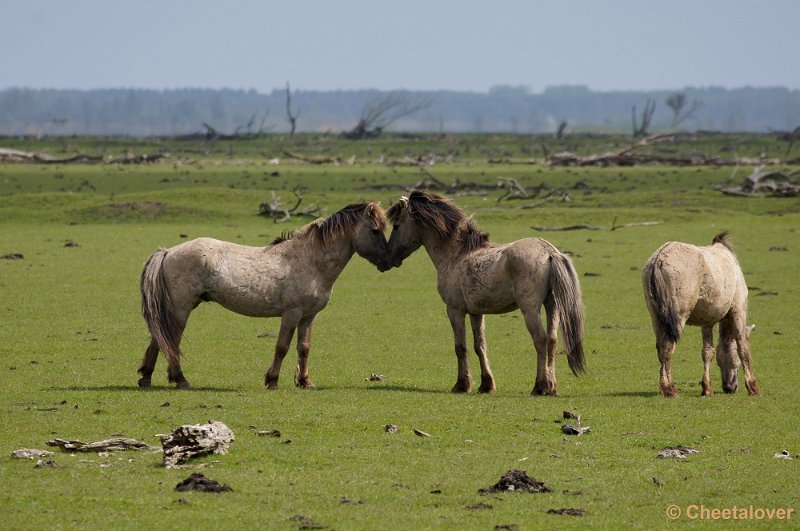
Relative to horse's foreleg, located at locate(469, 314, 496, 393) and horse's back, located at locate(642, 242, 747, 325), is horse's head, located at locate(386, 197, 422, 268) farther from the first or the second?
horse's back, located at locate(642, 242, 747, 325)

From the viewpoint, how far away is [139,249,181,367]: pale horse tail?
45.0ft

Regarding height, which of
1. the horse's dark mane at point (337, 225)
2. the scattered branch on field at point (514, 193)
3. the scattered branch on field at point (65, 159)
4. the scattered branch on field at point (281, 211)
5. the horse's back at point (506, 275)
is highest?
the horse's dark mane at point (337, 225)

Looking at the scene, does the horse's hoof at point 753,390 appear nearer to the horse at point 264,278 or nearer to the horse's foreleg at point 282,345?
the horse at point 264,278

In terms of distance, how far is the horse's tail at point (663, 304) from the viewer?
1320cm

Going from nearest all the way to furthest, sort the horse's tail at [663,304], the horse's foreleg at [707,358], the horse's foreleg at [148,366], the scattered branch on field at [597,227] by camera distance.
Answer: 1. the horse's tail at [663,304]
2. the horse's foreleg at [707,358]
3. the horse's foreleg at [148,366]
4. the scattered branch on field at [597,227]

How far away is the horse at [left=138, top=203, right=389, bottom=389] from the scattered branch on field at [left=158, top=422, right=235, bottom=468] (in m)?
3.52

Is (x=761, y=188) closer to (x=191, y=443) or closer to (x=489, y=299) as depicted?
(x=489, y=299)

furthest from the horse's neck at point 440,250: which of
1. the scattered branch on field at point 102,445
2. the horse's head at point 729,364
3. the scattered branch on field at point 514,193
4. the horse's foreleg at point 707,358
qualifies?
the scattered branch on field at point 514,193

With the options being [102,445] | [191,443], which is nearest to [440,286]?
[191,443]

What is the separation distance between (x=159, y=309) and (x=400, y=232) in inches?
118

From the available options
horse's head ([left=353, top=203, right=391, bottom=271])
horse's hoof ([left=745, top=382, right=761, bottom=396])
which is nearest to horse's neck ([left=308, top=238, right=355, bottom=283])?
horse's head ([left=353, top=203, right=391, bottom=271])

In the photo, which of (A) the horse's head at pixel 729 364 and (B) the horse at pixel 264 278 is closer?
(B) the horse at pixel 264 278

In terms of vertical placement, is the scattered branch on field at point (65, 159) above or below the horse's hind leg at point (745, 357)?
below

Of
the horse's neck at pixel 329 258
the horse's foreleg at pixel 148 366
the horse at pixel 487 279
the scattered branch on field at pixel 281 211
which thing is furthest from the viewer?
the scattered branch on field at pixel 281 211
